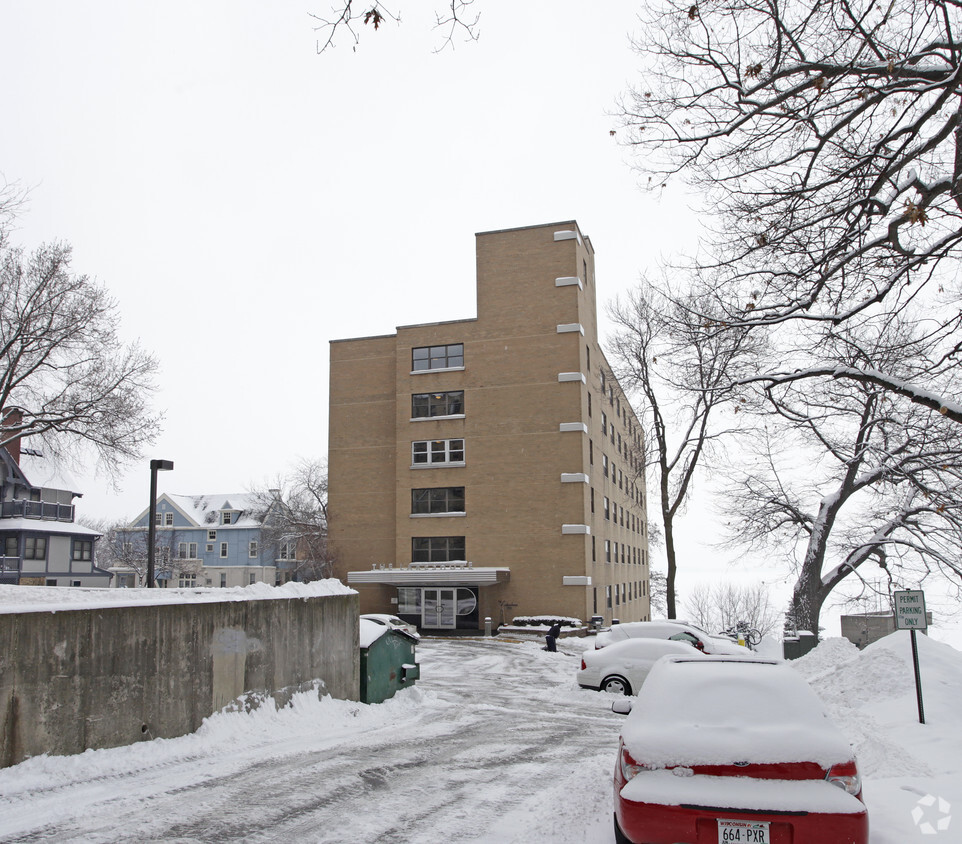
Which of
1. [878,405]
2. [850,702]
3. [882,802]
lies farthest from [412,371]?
[882,802]

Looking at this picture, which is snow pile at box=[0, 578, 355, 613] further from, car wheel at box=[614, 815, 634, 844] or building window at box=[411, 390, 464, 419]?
building window at box=[411, 390, 464, 419]

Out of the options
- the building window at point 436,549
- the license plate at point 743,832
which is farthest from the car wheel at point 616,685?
the building window at point 436,549

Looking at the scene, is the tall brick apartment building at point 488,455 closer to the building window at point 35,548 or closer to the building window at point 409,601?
the building window at point 409,601

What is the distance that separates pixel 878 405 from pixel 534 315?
20221mm

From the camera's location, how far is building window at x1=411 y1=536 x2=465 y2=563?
39.8 m

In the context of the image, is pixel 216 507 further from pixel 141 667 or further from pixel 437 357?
pixel 141 667

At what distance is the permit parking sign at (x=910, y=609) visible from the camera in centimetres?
1030

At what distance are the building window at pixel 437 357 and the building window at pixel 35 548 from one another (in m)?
26.3

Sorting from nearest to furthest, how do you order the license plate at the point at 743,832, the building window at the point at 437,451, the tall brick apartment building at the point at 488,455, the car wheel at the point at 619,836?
the license plate at the point at 743,832
the car wheel at the point at 619,836
the tall brick apartment building at the point at 488,455
the building window at the point at 437,451

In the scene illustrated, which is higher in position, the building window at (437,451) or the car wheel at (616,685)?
the building window at (437,451)

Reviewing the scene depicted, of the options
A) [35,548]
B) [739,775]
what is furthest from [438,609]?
[739,775]

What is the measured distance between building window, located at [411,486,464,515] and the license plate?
115 ft

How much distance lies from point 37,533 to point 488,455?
29004 mm

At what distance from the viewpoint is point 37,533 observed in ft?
155
